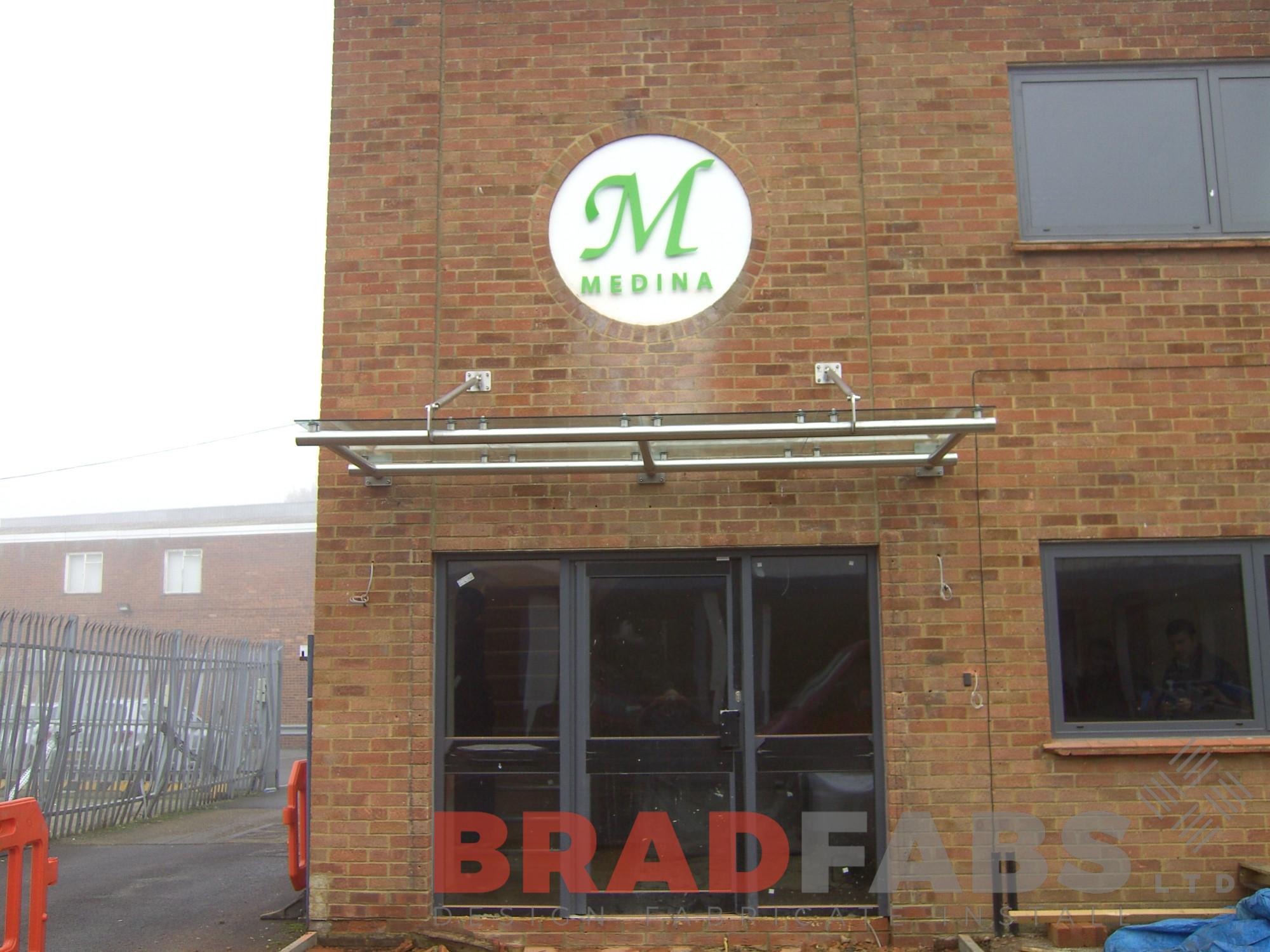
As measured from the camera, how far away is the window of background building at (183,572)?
39.8 meters

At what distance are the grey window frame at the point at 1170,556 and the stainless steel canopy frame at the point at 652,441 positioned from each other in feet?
3.28

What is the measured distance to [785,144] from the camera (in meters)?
7.52

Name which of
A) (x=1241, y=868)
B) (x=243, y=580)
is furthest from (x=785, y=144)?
(x=243, y=580)

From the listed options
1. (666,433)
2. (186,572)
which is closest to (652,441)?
(666,433)

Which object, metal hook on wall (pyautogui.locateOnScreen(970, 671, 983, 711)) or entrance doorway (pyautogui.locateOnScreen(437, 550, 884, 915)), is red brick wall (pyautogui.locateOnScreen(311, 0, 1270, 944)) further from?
entrance doorway (pyautogui.locateOnScreen(437, 550, 884, 915))

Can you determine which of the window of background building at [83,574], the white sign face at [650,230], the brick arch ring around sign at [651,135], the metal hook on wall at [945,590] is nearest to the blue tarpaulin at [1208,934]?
the metal hook on wall at [945,590]

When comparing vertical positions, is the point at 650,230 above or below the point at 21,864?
above

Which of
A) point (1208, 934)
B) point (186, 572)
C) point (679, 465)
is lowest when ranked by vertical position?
point (1208, 934)

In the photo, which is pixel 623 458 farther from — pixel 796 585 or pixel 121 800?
pixel 121 800

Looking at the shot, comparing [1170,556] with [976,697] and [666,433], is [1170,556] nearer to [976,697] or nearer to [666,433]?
[976,697]

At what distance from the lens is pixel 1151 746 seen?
6.86 m

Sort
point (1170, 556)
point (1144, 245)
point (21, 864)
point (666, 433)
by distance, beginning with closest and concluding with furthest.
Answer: point (21, 864) < point (666, 433) < point (1170, 556) < point (1144, 245)

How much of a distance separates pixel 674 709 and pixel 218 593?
115 ft

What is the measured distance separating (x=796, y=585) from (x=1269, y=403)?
309 cm
